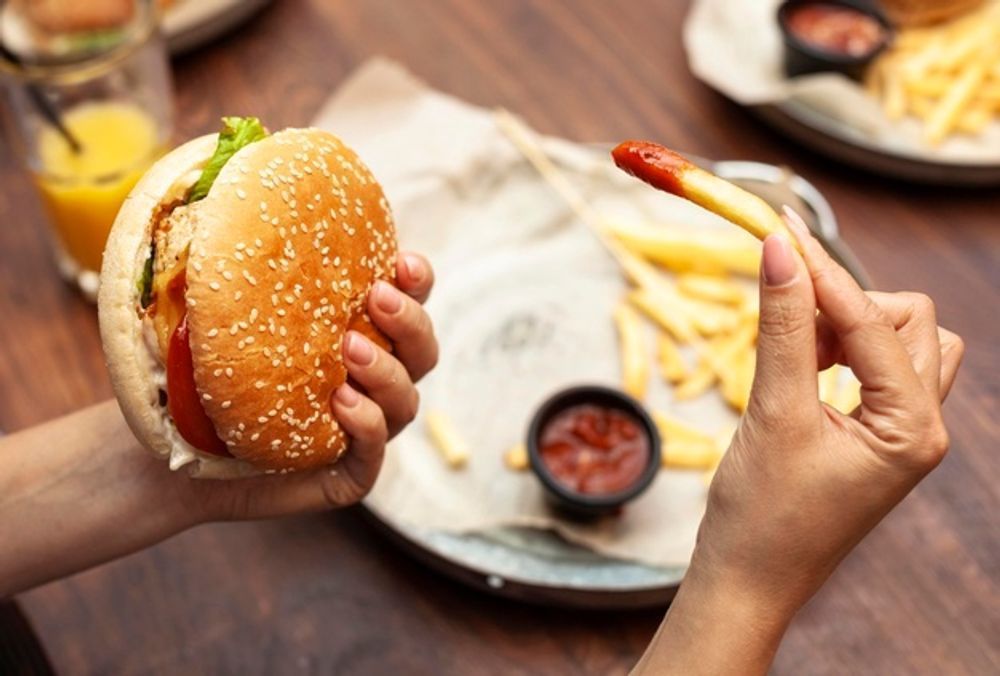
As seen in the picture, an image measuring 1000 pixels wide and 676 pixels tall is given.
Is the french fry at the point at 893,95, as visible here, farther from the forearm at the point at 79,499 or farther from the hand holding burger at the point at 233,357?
the forearm at the point at 79,499

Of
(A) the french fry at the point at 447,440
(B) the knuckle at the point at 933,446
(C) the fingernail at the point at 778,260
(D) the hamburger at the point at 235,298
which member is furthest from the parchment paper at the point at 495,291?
(C) the fingernail at the point at 778,260

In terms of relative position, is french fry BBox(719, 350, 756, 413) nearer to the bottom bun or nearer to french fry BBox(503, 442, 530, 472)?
french fry BBox(503, 442, 530, 472)

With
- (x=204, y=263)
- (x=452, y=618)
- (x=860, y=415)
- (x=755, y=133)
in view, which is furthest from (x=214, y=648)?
(x=755, y=133)

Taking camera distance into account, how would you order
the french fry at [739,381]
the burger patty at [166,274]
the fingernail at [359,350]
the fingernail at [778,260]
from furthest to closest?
the french fry at [739,381]
the fingernail at [359,350]
the burger patty at [166,274]
the fingernail at [778,260]

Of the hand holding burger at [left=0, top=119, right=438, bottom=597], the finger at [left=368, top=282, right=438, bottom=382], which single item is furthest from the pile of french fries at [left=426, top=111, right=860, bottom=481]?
the hand holding burger at [left=0, top=119, right=438, bottom=597]

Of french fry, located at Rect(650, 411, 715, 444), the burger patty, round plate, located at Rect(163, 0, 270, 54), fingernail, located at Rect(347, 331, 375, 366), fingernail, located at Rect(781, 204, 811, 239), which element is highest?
fingernail, located at Rect(781, 204, 811, 239)

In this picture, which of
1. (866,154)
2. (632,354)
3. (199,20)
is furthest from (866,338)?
(199,20)

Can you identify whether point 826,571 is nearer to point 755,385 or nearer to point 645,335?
point 755,385
